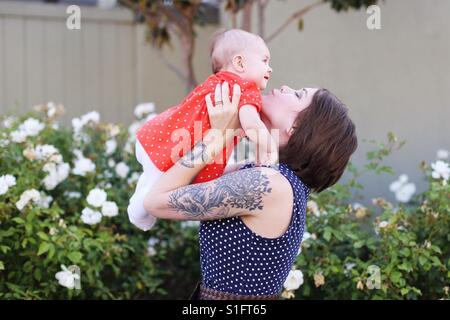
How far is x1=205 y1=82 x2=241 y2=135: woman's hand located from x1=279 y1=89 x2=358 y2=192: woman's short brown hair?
18 centimetres

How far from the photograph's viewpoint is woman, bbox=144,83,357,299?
2.16 metres

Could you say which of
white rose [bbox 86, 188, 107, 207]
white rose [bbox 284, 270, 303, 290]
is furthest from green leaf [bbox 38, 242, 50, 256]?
white rose [bbox 284, 270, 303, 290]

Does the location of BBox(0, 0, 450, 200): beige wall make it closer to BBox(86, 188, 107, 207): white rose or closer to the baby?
BBox(86, 188, 107, 207): white rose

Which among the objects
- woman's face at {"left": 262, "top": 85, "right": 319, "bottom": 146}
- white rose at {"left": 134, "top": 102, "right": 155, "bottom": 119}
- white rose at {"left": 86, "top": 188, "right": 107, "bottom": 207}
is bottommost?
white rose at {"left": 86, "top": 188, "right": 107, "bottom": 207}

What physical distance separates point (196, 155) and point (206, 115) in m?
0.13

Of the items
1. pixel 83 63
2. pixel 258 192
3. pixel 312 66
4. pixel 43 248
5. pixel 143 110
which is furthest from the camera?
pixel 83 63

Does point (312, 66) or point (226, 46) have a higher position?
point (226, 46)

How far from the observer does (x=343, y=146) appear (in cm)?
224

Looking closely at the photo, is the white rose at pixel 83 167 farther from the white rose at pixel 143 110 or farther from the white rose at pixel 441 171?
the white rose at pixel 441 171

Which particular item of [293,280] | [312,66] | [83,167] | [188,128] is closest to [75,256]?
[83,167]

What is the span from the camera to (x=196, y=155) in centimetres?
219

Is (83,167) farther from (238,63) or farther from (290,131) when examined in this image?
(290,131)
